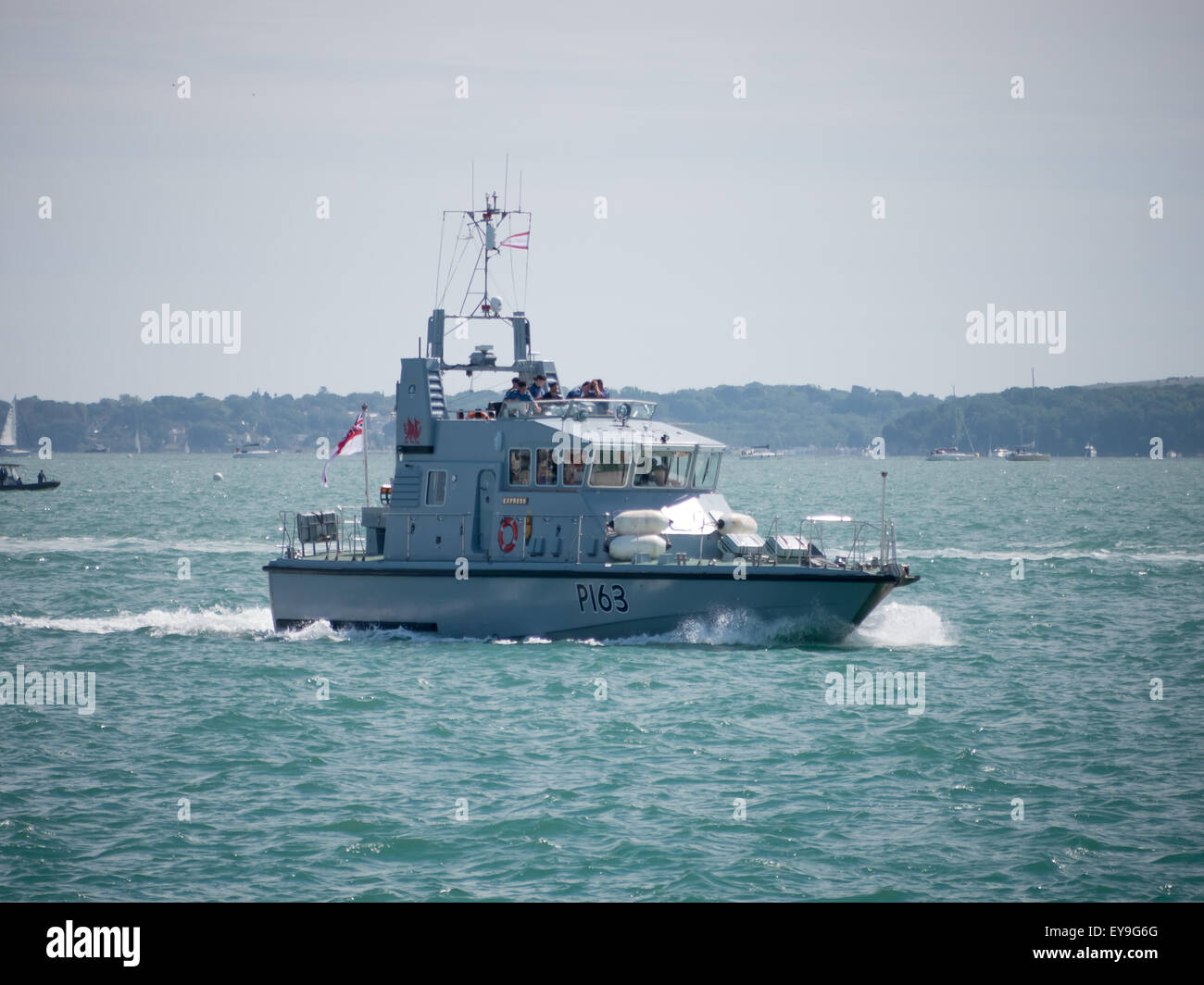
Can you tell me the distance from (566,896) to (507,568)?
11.5 metres

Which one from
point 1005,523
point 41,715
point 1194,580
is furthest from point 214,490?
point 41,715

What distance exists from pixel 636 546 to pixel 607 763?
6.82 meters

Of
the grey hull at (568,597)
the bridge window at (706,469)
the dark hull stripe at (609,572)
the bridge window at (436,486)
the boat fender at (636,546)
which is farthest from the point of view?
the bridge window at (706,469)

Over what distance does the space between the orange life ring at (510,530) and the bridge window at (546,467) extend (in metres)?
0.91

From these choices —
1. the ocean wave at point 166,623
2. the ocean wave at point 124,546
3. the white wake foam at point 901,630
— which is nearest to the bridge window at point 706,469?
the white wake foam at point 901,630

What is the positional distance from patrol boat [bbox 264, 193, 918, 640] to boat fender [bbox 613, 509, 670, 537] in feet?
0.10

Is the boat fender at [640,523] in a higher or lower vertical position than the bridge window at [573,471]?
lower

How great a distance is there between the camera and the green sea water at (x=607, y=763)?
1222cm

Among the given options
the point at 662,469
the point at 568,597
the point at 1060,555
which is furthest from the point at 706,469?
the point at 1060,555

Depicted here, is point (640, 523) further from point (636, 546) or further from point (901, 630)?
point (901, 630)

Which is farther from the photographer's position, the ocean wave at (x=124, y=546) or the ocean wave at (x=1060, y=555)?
the ocean wave at (x=124, y=546)

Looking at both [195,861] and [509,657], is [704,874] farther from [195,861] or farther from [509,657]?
[509,657]

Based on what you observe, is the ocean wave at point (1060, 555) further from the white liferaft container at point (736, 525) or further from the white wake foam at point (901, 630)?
the white liferaft container at point (736, 525)

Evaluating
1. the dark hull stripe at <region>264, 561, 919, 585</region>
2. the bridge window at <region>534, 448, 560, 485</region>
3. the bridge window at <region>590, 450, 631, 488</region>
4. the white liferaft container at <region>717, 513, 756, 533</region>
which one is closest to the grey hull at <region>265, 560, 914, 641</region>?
the dark hull stripe at <region>264, 561, 919, 585</region>
